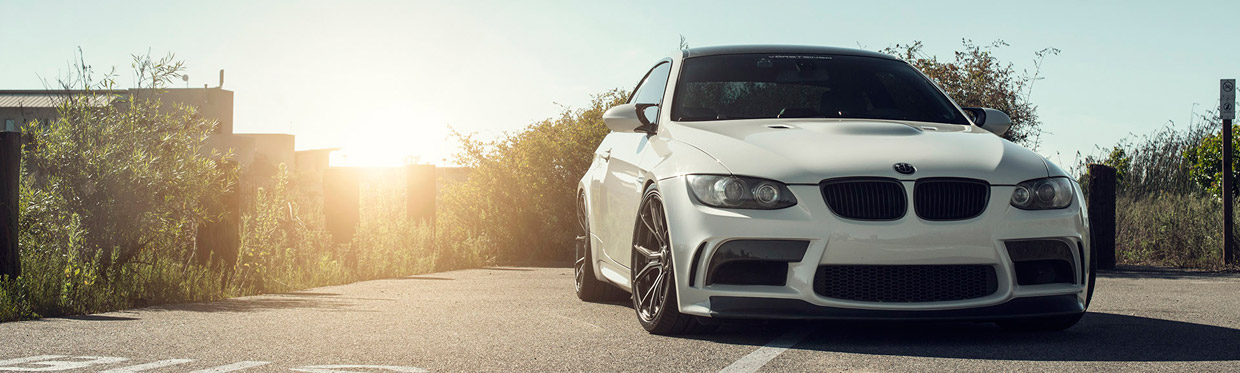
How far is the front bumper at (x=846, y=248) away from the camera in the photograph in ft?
16.9

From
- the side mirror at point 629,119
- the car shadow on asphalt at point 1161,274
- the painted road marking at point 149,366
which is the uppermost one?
the side mirror at point 629,119

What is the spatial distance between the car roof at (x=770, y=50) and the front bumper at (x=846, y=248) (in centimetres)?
181

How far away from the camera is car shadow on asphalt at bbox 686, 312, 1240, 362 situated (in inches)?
201

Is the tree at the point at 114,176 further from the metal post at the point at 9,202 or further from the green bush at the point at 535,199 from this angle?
the green bush at the point at 535,199

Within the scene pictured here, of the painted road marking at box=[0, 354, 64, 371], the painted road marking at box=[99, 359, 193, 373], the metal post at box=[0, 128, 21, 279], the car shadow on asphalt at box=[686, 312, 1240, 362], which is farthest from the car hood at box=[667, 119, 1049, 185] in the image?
the metal post at box=[0, 128, 21, 279]

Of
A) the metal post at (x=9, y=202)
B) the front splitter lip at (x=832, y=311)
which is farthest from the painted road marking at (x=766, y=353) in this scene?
the metal post at (x=9, y=202)

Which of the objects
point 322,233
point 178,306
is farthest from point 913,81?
point 322,233

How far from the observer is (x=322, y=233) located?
12406 millimetres

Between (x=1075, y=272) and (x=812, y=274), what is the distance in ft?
4.49

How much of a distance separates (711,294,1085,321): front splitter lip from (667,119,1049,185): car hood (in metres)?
0.57

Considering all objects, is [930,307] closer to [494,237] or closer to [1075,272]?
[1075,272]

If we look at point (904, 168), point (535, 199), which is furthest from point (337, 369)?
point (535, 199)

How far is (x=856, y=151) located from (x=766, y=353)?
3.54 feet

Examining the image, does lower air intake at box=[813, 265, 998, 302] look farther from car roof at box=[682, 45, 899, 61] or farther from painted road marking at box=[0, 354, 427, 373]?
car roof at box=[682, 45, 899, 61]
